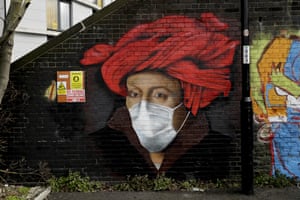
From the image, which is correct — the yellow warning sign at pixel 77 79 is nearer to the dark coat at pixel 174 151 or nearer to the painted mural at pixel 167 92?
the painted mural at pixel 167 92

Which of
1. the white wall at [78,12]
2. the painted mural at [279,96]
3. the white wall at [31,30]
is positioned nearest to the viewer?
the painted mural at [279,96]

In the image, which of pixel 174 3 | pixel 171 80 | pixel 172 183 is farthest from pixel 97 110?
pixel 174 3

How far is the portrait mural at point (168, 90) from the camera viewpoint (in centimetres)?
576

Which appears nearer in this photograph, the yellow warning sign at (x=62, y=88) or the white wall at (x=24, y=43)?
the yellow warning sign at (x=62, y=88)

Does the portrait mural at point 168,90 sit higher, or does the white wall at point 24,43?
the white wall at point 24,43

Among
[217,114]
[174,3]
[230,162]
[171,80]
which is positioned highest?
[174,3]

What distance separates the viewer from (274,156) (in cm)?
585

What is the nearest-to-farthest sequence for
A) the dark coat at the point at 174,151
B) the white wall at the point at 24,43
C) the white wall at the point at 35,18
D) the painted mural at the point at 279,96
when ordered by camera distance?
1. the painted mural at the point at 279,96
2. the dark coat at the point at 174,151
3. the white wall at the point at 24,43
4. the white wall at the point at 35,18

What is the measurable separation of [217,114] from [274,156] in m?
1.15

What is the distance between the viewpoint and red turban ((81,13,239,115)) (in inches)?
227

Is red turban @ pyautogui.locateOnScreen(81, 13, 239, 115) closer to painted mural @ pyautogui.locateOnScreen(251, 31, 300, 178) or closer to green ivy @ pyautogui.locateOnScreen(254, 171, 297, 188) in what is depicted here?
painted mural @ pyautogui.locateOnScreen(251, 31, 300, 178)

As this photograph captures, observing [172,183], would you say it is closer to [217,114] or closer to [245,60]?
[217,114]

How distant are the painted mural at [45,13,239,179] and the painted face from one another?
16mm

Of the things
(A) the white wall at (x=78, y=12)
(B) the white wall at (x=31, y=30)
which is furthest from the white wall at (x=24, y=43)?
(A) the white wall at (x=78, y=12)
